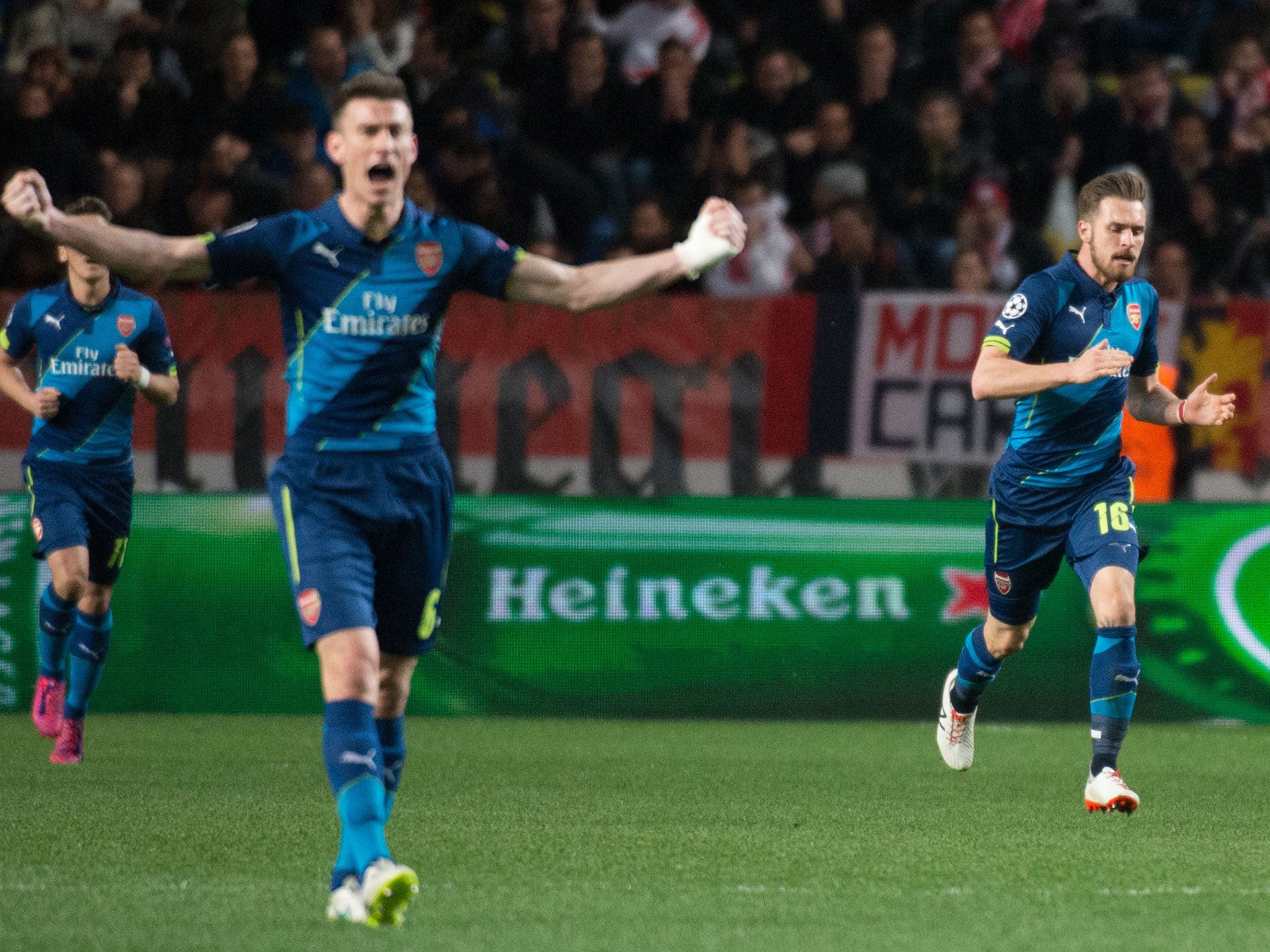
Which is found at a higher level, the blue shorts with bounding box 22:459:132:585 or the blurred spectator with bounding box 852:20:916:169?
the blurred spectator with bounding box 852:20:916:169

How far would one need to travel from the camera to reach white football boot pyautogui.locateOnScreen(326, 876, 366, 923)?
488 cm

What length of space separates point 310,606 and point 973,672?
13.7ft

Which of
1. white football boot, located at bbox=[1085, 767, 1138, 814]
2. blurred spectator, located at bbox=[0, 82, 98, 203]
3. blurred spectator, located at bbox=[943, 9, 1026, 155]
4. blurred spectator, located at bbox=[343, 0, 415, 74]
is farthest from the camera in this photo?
blurred spectator, located at bbox=[943, 9, 1026, 155]

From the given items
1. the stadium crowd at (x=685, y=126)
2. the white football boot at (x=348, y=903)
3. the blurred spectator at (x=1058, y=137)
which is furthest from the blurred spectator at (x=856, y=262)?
the white football boot at (x=348, y=903)

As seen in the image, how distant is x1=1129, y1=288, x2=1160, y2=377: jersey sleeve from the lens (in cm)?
772

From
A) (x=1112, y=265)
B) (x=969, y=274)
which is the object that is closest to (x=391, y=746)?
(x=1112, y=265)

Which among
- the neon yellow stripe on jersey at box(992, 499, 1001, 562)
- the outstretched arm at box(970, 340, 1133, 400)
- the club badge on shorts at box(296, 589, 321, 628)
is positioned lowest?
the neon yellow stripe on jersey at box(992, 499, 1001, 562)

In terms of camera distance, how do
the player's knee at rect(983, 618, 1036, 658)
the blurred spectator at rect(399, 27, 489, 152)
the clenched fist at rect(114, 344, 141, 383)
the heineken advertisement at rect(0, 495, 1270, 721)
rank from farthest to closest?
the blurred spectator at rect(399, 27, 489, 152), the heineken advertisement at rect(0, 495, 1270, 721), the clenched fist at rect(114, 344, 141, 383), the player's knee at rect(983, 618, 1036, 658)

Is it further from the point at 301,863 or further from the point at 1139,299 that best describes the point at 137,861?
the point at 1139,299

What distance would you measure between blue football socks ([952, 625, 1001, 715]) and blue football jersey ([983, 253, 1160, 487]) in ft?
3.16

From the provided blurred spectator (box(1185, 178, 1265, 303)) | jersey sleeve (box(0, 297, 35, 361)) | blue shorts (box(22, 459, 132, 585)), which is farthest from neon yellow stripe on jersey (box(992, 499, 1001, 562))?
blurred spectator (box(1185, 178, 1265, 303))

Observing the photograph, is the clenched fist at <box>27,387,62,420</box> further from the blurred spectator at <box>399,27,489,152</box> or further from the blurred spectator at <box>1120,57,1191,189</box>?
the blurred spectator at <box>1120,57,1191,189</box>

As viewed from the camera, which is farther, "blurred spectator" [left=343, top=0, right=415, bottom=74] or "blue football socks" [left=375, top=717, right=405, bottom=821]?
"blurred spectator" [left=343, top=0, right=415, bottom=74]

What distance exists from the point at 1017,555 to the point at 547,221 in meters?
6.16
